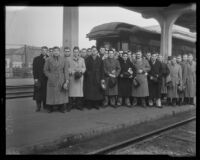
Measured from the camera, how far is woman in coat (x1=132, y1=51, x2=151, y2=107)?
Result: 26.1 feet

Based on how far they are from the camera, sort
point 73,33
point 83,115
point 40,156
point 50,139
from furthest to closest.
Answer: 1. point 73,33
2. point 83,115
3. point 50,139
4. point 40,156

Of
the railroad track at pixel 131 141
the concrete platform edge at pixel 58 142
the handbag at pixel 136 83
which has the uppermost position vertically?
the handbag at pixel 136 83

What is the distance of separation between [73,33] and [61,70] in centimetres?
147

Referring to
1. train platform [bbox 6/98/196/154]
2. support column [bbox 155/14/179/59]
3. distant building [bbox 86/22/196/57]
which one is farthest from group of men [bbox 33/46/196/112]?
support column [bbox 155/14/179/59]

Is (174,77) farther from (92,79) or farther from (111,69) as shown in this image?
(92,79)

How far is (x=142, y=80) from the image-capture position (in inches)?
315

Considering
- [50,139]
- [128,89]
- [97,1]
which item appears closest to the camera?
[97,1]

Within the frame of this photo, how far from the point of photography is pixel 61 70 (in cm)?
650

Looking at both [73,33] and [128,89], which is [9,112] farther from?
[128,89]

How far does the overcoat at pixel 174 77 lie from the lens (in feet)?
28.3

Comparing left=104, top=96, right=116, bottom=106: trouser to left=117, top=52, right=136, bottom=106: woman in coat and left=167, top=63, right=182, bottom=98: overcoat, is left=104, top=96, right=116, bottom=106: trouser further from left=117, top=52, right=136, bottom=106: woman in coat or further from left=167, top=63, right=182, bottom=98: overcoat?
left=167, top=63, right=182, bottom=98: overcoat

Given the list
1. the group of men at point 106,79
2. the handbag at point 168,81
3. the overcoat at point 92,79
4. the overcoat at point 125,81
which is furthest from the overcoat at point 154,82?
the overcoat at point 92,79

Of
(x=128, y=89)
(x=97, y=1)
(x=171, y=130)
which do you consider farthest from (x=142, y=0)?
(x=128, y=89)

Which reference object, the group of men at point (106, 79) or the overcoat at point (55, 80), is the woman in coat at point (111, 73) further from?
the overcoat at point (55, 80)
